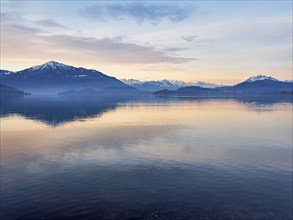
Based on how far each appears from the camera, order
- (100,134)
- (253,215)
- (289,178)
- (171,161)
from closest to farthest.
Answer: (253,215) < (289,178) < (171,161) < (100,134)

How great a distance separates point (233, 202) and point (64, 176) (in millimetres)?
25624

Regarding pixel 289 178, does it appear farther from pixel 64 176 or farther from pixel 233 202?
pixel 64 176

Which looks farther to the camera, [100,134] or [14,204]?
[100,134]

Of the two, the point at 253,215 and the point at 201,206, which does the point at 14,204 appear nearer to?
the point at 201,206

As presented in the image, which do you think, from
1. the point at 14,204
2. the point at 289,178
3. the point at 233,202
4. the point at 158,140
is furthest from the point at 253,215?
the point at 158,140

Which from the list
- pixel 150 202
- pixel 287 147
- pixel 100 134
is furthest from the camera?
pixel 100 134

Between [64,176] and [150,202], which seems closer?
[150,202]

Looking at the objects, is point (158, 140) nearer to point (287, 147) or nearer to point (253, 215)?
point (287, 147)

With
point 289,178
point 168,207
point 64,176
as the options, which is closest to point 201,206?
point 168,207

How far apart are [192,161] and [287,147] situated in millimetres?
26862

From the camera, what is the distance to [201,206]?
3706cm

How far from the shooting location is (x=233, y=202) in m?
38.3

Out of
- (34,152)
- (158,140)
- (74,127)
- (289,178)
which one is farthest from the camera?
(74,127)

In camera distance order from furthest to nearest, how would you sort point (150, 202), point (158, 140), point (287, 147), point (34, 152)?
point (158, 140) → point (287, 147) → point (34, 152) → point (150, 202)
